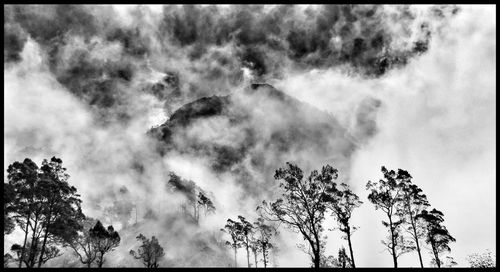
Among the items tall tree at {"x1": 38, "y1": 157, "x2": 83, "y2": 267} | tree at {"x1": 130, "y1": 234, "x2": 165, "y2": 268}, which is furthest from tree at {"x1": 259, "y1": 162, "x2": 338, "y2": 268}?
tree at {"x1": 130, "y1": 234, "x2": 165, "y2": 268}

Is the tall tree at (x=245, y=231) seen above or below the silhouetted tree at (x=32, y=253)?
above

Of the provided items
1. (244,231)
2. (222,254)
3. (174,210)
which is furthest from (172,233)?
(244,231)

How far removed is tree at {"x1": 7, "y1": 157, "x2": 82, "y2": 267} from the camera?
32281mm

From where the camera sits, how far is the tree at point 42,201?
32281 mm

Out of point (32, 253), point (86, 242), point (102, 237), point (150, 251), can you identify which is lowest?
point (32, 253)

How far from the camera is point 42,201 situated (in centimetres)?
3394

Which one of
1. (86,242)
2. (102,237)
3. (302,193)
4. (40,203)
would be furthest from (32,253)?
(302,193)

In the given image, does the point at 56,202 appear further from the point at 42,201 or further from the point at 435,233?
the point at 435,233

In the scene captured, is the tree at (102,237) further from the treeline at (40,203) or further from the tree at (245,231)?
the tree at (245,231)

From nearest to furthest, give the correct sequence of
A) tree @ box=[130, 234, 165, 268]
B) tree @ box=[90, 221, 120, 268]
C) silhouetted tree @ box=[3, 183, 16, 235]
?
silhouetted tree @ box=[3, 183, 16, 235] < tree @ box=[90, 221, 120, 268] < tree @ box=[130, 234, 165, 268]

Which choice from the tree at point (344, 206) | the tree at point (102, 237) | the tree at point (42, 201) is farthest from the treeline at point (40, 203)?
the tree at point (344, 206)

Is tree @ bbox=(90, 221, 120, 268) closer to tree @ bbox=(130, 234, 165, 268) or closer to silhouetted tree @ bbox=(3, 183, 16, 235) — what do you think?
tree @ bbox=(130, 234, 165, 268)

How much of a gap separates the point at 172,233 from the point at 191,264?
2970cm

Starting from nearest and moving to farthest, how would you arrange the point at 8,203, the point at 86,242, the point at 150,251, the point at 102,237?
1. the point at 8,203
2. the point at 86,242
3. the point at 102,237
4. the point at 150,251
